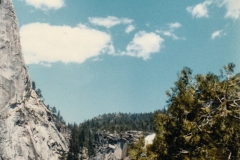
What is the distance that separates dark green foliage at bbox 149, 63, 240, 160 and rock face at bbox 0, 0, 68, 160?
352 ft

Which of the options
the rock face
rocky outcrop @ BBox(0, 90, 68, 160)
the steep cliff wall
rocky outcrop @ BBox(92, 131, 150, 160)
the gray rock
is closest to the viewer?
rocky outcrop @ BBox(0, 90, 68, 160)

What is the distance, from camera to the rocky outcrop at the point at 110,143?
457ft

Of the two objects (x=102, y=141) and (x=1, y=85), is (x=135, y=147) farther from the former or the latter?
(x=102, y=141)

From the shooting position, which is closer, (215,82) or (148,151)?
(215,82)

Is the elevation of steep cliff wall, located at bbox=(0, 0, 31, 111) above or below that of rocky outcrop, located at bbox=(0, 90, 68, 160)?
above

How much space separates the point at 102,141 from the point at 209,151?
144 metres

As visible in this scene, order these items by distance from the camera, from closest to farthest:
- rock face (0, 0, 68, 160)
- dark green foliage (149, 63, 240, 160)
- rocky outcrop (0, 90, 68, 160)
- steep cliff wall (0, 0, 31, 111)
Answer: dark green foliage (149, 63, 240, 160) < rocky outcrop (0, 90, 68, 160) < rock face (0, 0, 68, 160) < steep cliff wall (0, 0, 31, 111)

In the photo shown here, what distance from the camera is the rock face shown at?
118 m

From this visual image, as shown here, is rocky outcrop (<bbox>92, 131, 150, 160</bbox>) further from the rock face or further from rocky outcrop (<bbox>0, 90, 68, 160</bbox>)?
the rock face

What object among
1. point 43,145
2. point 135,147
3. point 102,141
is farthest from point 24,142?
point 135,147

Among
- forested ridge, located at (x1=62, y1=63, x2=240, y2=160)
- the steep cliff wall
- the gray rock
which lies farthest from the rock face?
forested ridge, located at (x1=62, y1=63, x2=240, y2=160)

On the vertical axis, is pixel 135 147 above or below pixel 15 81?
below

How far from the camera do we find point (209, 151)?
17.4m

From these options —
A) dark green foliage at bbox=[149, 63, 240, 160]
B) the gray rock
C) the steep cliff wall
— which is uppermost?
the steep cliff wall
